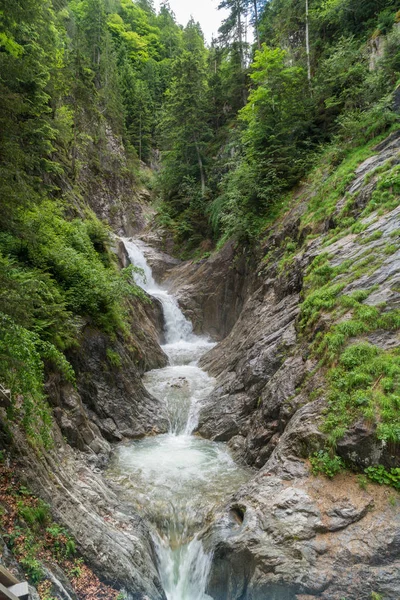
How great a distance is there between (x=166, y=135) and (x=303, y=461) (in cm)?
2912

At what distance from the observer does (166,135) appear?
1171 inches

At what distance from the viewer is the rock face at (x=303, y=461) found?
16.8 ft

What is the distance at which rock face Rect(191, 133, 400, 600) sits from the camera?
5.12 m

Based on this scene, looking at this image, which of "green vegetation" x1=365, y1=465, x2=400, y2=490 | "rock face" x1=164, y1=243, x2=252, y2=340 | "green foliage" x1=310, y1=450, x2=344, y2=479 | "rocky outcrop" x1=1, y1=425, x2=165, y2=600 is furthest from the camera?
"rock face" x1=164, y1=243, x2=252, y2=340

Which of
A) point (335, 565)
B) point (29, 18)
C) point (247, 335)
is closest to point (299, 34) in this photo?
point (247, 335)

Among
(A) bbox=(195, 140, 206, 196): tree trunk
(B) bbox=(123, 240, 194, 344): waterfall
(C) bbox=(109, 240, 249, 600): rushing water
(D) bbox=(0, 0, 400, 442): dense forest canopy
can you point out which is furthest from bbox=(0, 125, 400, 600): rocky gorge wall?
(A) bbox=(195, 140, 206, 196): tree trunk

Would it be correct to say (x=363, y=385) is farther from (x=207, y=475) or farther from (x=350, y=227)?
(x=350, y=227)

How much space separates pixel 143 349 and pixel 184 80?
871 inches

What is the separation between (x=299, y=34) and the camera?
2436 cm

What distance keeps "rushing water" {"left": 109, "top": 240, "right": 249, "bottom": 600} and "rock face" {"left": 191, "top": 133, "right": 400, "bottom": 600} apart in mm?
483

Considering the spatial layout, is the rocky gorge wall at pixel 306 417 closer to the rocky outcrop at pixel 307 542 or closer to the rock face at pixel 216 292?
the rocky outcrop at pixel 307 542

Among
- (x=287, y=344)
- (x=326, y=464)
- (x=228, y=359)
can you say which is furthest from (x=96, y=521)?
(x=228, y=359)

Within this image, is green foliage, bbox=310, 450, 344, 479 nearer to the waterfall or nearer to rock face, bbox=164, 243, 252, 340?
rock face, bbox=164, 243, 252, 340

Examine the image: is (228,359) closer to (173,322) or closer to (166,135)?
(173,322)
